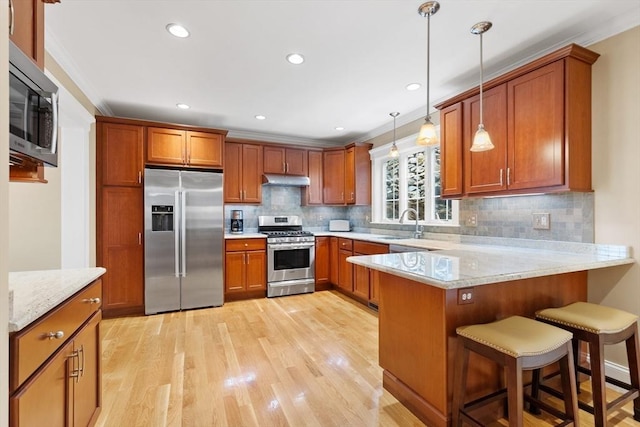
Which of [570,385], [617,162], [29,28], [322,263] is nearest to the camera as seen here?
[29,28]

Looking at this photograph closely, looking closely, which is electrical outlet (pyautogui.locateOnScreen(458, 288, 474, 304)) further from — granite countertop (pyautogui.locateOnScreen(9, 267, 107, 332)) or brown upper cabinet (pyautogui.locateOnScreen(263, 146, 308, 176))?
brown upper cabinet (pyautogui.locateOnScreen(263, 146, 308, 176))

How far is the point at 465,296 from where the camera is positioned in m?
1.69

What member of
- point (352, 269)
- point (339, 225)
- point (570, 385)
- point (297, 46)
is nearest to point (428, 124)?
point (297, 46)

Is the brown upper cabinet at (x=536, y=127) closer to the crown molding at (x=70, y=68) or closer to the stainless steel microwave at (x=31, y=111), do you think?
the stainless steel microwave at (x=31, y=111)

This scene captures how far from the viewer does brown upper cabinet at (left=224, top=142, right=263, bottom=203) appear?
15.1 feet

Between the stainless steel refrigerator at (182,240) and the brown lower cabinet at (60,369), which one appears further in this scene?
the stainless steel refrigerator at (182,240)

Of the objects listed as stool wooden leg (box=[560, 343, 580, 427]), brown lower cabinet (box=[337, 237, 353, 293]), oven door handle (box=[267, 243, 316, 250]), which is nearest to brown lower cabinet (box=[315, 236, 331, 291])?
oven door handle (box=[267, 243, 316, 250])

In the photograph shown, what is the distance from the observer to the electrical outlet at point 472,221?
3.19 metres

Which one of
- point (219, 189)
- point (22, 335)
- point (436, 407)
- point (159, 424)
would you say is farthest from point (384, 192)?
point (22, 335)

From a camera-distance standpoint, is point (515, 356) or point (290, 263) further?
point (290, 263)

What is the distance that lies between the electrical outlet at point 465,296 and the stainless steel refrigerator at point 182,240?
10.3ft

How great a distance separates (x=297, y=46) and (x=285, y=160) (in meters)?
2.63

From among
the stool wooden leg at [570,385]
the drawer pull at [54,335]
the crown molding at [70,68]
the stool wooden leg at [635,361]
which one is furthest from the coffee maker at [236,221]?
the stool wooden leg at [635,361]

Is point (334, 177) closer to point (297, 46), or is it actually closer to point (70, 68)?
point (297, 46)
